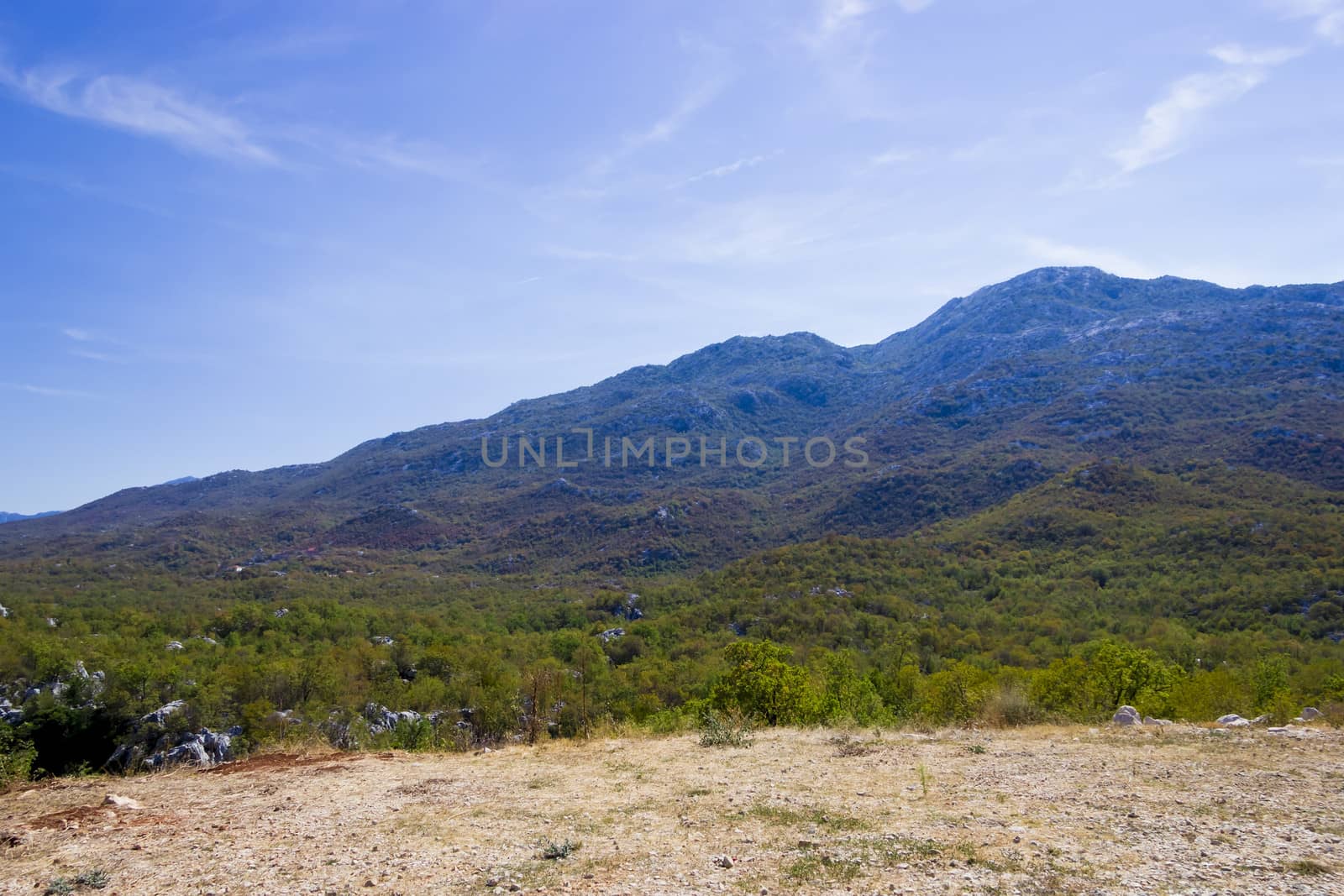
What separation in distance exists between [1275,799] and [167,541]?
4934 inches

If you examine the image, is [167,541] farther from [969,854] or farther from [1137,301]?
[1137,301]

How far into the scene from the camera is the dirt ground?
20.0 ft

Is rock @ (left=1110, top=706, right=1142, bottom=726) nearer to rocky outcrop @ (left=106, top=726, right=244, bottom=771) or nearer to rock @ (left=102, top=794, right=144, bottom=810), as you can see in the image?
rock @ (left=102, top=794, right=144, bottom=810)

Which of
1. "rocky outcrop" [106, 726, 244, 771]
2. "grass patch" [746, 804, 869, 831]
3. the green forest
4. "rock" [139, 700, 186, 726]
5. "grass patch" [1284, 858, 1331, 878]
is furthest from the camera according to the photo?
"rock" [139, 700, 186, 726]

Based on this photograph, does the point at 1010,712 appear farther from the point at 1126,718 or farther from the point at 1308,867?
the point at 1308,867

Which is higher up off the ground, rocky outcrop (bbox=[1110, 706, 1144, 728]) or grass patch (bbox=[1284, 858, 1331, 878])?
grass patch (bbox=[1284, 858, 1331, 878])

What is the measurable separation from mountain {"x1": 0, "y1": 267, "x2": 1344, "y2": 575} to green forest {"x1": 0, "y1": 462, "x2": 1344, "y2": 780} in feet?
34.9

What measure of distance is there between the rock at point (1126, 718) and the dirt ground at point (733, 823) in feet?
5.75

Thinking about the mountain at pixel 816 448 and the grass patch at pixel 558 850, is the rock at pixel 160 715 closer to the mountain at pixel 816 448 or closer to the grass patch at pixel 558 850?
the grass patch at pixel 558 850

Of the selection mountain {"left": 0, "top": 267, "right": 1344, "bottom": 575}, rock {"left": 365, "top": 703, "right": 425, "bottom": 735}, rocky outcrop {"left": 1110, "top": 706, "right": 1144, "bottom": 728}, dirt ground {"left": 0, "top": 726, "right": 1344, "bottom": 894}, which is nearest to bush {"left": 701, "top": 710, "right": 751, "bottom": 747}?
dirt ground {"left": 0, "top": 726, "right": 1344, "bottom": 894}

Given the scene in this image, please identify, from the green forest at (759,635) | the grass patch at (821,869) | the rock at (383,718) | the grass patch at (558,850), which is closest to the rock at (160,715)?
the green forest at (759,635)

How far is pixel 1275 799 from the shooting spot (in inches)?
309

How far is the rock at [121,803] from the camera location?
28.2ft

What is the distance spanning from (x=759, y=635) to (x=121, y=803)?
160 ft
